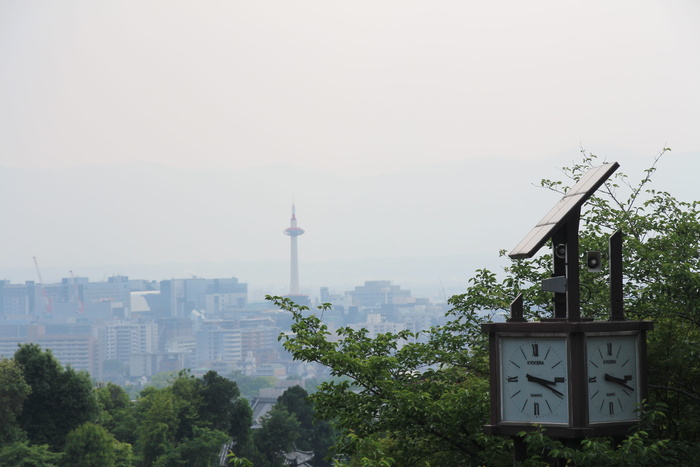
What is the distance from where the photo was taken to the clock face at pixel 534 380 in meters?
6.24

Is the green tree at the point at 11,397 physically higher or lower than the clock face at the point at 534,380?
lower

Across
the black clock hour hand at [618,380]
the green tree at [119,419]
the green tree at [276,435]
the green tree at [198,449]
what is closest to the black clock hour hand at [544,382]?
the black clock hour hand at [618,380]

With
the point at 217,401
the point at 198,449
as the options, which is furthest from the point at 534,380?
the point at 217,401

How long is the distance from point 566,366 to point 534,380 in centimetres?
23

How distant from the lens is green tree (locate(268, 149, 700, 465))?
7156 millimetres

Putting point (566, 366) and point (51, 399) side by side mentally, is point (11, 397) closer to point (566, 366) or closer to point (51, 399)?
point (51, 399)

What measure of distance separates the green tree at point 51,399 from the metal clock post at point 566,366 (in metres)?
27.5

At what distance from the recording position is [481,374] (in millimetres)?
9578

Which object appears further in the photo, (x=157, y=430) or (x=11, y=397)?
(x=157, y=430)

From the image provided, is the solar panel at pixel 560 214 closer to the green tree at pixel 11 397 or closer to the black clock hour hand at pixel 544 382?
the black clock hour hand at pixel 544 382

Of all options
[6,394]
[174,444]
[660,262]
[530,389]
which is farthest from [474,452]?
[174,444]

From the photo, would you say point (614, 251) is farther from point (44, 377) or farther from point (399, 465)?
point (44, 377)

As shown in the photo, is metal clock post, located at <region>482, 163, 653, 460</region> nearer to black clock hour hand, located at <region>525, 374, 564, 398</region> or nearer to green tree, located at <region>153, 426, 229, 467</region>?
black clock hour hand, located at <region>525, 374, 564, 398</region>

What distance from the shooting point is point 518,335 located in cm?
633
